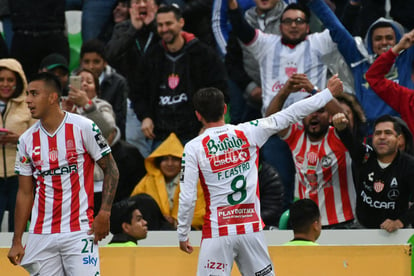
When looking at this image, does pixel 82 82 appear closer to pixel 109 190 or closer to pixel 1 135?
pixel 1 135

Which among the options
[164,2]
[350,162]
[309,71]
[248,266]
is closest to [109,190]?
[248,266]

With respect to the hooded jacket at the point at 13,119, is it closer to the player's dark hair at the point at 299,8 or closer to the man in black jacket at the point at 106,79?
the man in black jacket at the point at 106,79

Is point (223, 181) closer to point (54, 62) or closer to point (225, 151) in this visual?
point (225, 151)

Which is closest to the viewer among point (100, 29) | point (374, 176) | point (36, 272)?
point (36, 272)

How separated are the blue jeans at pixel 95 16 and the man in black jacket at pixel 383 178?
454 centimetres

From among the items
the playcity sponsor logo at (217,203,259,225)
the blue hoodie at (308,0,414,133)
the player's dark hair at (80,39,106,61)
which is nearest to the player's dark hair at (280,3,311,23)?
the blue hoodie at (308,0,414,133)

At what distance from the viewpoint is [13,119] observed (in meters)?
10.4

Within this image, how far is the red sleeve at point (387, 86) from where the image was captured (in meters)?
9.18

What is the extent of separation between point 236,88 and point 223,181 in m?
4.73

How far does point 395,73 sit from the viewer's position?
1131 cm

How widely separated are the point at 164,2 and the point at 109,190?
5.67 m

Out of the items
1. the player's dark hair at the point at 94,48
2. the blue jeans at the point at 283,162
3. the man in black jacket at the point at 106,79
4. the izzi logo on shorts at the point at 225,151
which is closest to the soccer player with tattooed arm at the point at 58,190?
the izzi logo on shorts at the point at 225,151

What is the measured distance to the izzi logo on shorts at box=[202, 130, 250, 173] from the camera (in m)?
7.76

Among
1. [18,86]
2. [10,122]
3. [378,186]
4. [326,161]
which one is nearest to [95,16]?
[18,86]
